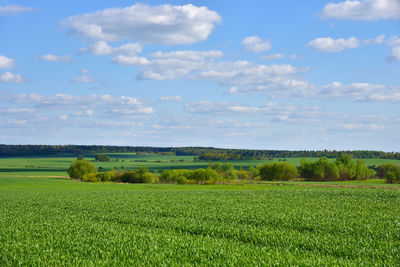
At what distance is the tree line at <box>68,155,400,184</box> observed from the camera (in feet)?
355

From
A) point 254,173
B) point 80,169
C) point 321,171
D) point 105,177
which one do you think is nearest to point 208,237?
point 105,177

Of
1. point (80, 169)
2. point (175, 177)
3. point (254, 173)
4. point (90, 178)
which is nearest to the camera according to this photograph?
point (175, 177)

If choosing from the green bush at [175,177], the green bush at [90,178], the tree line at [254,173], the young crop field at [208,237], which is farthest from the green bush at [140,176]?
the young crop field at [208,237]

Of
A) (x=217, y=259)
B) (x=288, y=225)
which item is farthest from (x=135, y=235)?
(x=288, y=225)

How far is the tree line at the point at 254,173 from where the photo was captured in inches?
4264

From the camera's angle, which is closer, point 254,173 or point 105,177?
point 105,177

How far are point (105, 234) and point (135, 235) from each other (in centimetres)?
189

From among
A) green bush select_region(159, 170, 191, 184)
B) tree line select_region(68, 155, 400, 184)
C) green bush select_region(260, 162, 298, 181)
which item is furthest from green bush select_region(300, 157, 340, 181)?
green bush select_region(159, 170, 191, 184)

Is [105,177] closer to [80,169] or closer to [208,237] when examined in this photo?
[80,169]

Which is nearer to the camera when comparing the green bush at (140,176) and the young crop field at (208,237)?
the young crop field at (208,237)

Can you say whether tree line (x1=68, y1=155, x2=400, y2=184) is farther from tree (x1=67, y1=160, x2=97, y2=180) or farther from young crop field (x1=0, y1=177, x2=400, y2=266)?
young crop field (x1=0, y1=177, x2=400, y2=266)

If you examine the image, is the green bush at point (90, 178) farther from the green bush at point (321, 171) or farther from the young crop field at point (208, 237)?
the young crop field at point (208, 237)

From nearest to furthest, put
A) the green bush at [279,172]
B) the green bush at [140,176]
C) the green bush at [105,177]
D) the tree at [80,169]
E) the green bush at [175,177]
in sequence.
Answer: the green bush at [175,177]
the green bush at [140,176]
the green bush at [105,177]
the green bush at [279,172]
the tree at [80,169]

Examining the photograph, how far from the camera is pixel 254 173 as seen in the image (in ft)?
436
